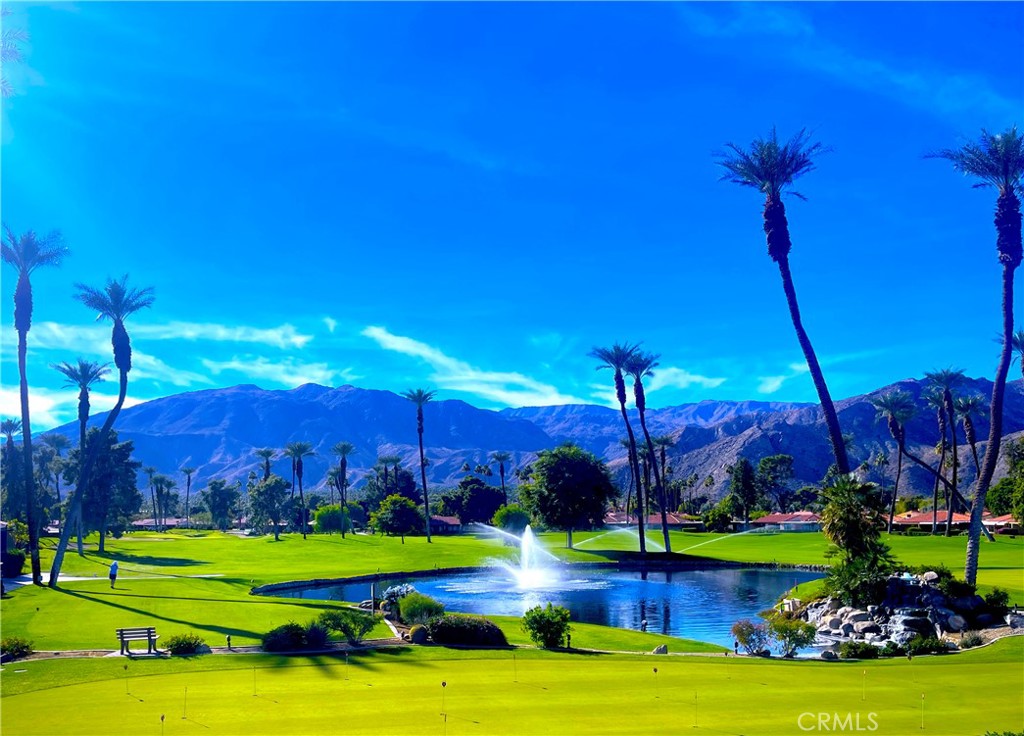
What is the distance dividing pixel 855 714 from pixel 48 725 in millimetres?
18934

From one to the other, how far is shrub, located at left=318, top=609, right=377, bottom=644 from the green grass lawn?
6.99ft

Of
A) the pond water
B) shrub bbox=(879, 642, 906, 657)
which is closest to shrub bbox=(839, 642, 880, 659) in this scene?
shrub bbox=(879, 642, 906, 657)

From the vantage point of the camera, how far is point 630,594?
56781 mm

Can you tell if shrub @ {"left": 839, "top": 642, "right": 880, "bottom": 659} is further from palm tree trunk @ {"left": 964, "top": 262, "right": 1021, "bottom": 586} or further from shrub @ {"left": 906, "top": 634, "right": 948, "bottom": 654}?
palm tree trunk @ {"left": 964, "top": 262, "right": 1021, "bottom": 586}

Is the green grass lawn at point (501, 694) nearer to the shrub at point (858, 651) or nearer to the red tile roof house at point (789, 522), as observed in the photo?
the shrub at point (858, 651)

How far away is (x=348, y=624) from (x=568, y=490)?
61.2 metres

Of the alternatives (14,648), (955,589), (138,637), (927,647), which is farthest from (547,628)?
(955,589)

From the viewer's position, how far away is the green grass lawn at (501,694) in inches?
691

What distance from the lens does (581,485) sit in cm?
9031

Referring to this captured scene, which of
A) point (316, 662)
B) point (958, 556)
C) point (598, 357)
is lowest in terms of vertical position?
point (958, 556)

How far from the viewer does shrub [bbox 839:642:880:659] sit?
30.3 metres

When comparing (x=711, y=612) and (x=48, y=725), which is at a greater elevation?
(x=48, y=725)

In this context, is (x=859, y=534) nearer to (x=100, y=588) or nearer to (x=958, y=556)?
(x=958, y=556)

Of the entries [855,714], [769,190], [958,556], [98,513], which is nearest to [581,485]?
[958,556]
